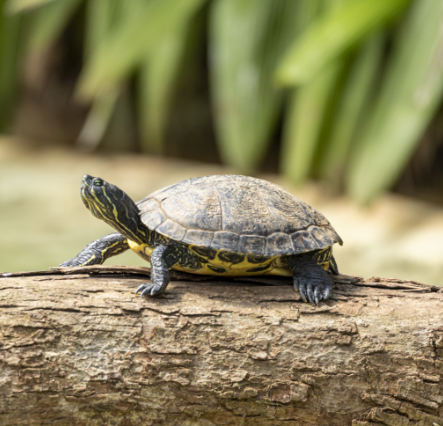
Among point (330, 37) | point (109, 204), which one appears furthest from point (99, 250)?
point (330, 37)

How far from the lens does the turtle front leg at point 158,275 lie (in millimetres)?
2268

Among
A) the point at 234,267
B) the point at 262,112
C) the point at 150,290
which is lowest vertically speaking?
the point at 150,290

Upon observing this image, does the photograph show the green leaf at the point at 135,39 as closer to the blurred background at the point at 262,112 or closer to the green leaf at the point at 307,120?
the blurred background at the point at 262,112

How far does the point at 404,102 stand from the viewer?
5.52m

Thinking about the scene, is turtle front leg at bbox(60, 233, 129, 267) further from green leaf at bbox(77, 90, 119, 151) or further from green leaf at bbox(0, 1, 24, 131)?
green leaf at bbox(0, 1, 24, 131)

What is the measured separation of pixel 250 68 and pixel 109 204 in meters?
4.57

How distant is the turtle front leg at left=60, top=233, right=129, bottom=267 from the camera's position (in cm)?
266

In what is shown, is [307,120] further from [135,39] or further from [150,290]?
[150,290]

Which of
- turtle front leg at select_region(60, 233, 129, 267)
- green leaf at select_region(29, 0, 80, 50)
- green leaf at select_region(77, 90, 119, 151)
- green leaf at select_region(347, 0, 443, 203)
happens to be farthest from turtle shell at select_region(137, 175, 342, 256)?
green leaf at select_region(29, 0, 80, 50)

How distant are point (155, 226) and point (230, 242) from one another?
0.41 meters

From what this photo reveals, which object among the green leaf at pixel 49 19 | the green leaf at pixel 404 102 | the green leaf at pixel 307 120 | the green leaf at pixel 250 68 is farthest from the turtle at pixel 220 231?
the green leaf at pixel 49 19

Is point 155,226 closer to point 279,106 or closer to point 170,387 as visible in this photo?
point 170,387

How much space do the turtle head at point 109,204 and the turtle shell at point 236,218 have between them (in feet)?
0.30

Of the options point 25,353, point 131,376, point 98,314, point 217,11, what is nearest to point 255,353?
point 131,376
